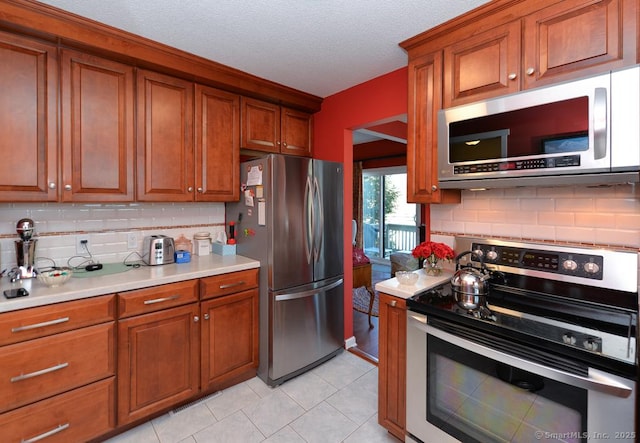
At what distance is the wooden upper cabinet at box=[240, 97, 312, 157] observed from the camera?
8.54ft

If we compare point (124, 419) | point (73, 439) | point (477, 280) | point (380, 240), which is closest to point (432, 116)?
point (477, 280)

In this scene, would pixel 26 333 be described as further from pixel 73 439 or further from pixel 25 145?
pixel 25 145

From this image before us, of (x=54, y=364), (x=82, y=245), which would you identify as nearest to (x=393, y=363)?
(x=54, y=364)

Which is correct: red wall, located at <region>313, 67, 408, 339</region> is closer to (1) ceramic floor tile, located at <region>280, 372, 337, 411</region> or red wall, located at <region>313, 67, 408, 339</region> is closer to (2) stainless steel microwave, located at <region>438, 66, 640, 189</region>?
(1) ceramic floor tile, located at <region>280, 372, 337, 411</region>

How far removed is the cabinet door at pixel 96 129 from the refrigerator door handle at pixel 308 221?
1.25 meters

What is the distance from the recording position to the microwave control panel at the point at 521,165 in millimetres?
1271

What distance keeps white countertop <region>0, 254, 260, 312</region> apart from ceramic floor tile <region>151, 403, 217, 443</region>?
907mm

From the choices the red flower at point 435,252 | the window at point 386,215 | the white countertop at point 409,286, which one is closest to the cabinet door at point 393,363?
the white countertop at point 409,286

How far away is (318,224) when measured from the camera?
2.48 m

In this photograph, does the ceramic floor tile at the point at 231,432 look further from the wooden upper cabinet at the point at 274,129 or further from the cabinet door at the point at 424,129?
the wooden upper cabinet at the point at 274,129

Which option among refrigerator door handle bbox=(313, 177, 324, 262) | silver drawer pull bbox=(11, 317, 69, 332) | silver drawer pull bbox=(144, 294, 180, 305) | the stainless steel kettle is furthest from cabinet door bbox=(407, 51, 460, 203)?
silver drawer pull bbox=(11, 317, 69, 332)

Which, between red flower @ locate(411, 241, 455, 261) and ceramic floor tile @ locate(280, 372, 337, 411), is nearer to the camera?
red flower @ locate(411, 241, 455, 261)

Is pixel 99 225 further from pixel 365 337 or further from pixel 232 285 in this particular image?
pixel 365 337

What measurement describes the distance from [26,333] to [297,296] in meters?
1.56
